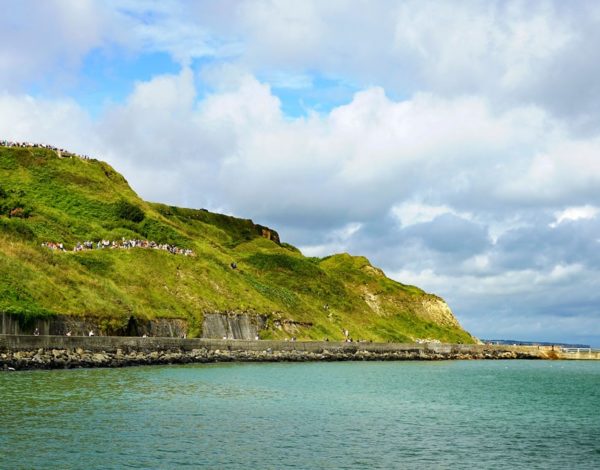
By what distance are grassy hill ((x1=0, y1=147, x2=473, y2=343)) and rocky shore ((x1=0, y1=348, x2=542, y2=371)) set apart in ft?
25.6

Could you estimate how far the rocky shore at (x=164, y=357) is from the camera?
186 feet

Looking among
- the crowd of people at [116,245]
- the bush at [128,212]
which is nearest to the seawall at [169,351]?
the crowd of people at [116,245]

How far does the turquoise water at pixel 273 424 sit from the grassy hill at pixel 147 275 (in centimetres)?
2254

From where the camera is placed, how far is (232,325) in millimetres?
100375

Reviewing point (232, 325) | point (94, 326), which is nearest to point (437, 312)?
point (232, 325)

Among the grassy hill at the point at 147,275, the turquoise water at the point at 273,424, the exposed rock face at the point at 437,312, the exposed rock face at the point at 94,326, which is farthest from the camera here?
the exposed rock face at the point at 437,312

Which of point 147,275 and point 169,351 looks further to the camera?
point 147,275

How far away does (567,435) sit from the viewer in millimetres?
35125

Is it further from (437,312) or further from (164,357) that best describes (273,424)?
(437,312)

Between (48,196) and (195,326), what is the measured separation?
160ft

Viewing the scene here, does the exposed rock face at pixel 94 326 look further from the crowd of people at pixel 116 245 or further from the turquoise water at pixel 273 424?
the crowd of people at pixel 116 245

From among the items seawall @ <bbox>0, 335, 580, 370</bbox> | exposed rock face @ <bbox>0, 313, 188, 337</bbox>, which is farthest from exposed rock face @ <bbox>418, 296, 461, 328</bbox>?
exposed rock face @ <bbox>0, 313, 188, 337</bbox>

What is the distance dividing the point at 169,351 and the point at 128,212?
5966cm

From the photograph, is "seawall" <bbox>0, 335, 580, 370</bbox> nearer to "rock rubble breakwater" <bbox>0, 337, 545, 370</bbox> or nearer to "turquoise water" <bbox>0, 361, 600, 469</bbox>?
"rock rubble breakwater" <bbox>0, 337, 545, 370</bbox>
